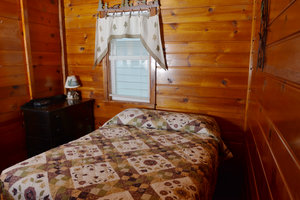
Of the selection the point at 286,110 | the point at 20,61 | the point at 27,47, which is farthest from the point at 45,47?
the point at 286,110

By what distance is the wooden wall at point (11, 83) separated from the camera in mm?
2379

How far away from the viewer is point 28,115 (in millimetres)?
2525

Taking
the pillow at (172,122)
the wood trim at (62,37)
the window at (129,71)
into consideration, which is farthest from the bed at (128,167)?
the wood trim at (62,37)

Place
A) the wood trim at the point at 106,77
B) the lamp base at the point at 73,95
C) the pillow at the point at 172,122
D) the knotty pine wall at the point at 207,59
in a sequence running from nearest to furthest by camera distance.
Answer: the pillow at the point at 172,122 → the knotty pine wall at the point at 207,59 → the wood trim at the point at 106,77 → the lamp base at the point at 73,95

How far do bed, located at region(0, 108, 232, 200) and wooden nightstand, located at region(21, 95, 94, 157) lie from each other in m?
0.62

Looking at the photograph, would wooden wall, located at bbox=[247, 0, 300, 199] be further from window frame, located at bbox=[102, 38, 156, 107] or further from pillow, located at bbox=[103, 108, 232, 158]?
window frame, located at bbox=[102, 38, 156, 107]

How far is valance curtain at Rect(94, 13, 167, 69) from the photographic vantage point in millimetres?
2604

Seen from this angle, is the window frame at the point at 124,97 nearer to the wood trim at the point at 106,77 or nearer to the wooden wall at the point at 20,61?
the wood trim at the point at 106,77

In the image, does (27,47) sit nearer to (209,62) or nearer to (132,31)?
(132,31)

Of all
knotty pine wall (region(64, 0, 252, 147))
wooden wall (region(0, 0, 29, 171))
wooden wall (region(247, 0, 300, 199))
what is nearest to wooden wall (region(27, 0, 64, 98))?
wooden wall (region(0, 0, 29, 171))

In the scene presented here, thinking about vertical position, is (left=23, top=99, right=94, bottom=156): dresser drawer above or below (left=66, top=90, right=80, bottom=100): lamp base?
below

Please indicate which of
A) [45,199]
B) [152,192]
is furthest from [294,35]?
[45,199]

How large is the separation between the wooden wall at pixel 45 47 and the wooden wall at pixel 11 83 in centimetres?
15

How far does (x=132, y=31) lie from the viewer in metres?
2.70
